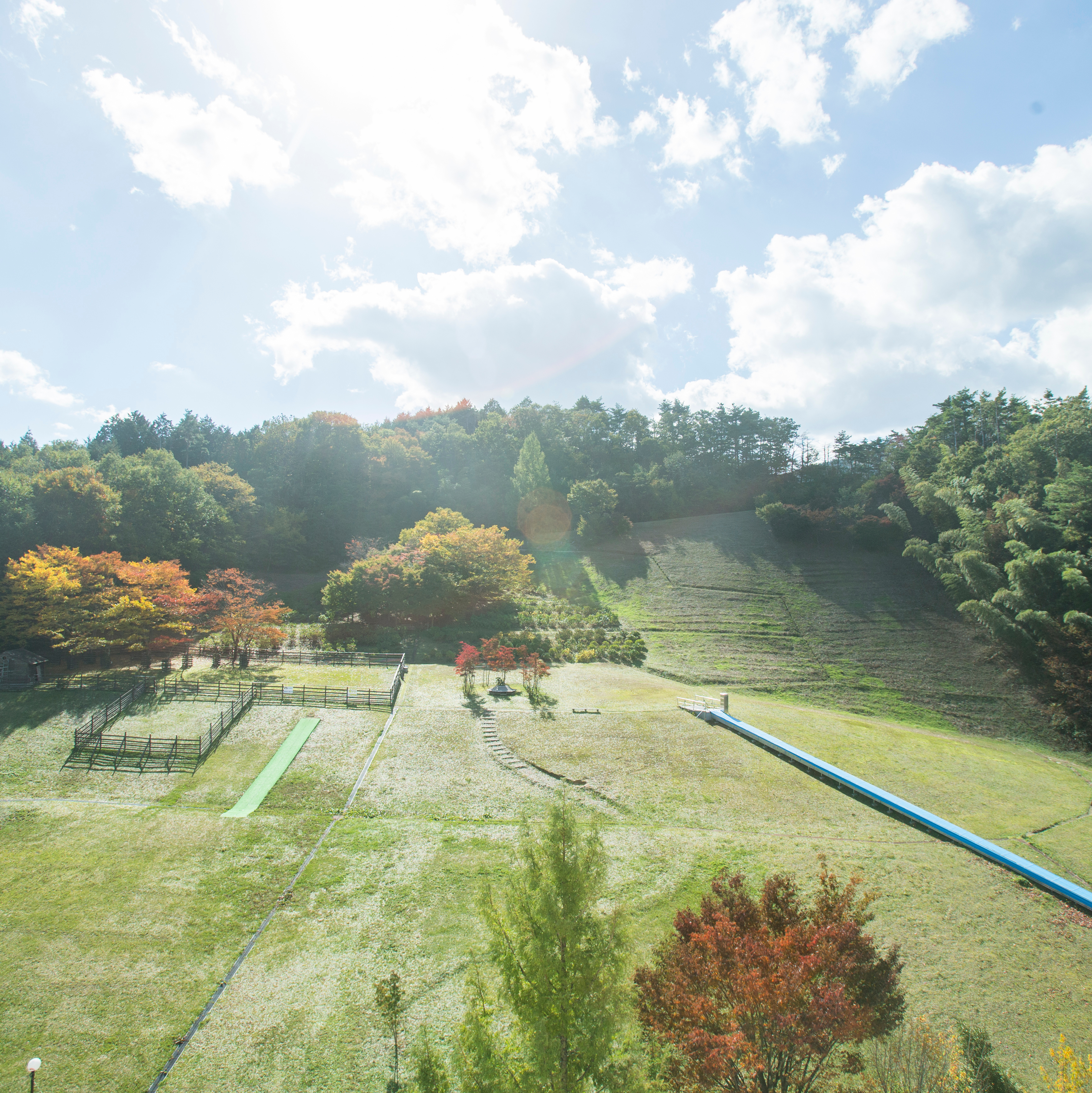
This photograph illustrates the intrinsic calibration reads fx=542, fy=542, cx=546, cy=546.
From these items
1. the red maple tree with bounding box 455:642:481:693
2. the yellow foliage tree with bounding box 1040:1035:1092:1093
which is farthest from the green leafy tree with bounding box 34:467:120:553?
the yellow foliage tree with bounding box 1040:1035:1092:1093

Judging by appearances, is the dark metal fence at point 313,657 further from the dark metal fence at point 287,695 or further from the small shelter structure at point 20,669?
the small shelter structure at point 20,669

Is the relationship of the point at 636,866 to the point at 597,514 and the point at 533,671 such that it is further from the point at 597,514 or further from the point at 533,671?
the point at 597,514

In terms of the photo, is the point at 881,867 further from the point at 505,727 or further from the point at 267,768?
the point at 267,768

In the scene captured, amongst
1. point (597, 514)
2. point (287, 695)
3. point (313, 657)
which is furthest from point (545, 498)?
point (287, 695)

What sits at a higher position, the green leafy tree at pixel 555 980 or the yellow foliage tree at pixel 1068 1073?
the green leafy tree at pixel 555 980

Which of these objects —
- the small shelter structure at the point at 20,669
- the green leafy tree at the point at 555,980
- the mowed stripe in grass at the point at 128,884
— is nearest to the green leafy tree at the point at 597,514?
the mowed stripe in grass at the point at 128,884

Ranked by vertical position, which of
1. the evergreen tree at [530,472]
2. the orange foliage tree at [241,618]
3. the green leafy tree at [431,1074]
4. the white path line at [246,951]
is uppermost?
the evergreen tree at [530,472]
